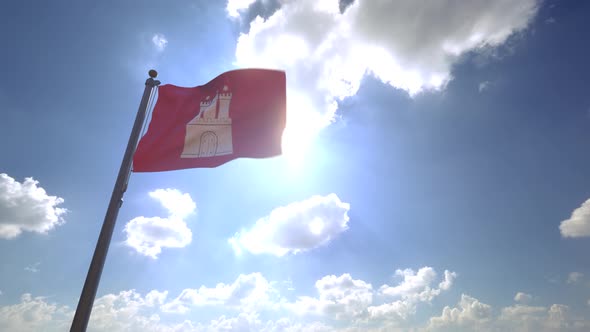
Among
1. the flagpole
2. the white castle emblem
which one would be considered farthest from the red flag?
the flagpole

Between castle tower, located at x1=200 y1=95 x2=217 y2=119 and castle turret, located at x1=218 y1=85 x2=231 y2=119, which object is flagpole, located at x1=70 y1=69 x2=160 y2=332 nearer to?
castle tower, located at x1=200 y1=95 x2=217 y2=119

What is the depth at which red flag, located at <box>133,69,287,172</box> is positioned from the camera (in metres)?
12.5

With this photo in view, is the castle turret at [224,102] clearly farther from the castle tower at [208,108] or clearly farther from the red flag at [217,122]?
the castle tower at [208,108]

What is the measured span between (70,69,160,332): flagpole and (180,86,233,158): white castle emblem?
2113 millimetres

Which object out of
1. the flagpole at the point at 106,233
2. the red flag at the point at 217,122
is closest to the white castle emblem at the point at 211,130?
the red flag at the point at 217,122

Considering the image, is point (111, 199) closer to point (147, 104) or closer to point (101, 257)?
point (101, 257)

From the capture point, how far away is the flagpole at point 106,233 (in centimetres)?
781

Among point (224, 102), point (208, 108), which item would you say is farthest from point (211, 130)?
point (224, 102)

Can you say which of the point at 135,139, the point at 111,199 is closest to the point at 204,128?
the point at 135,139

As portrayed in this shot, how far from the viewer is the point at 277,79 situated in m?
13.8

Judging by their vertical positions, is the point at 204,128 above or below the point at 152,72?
below

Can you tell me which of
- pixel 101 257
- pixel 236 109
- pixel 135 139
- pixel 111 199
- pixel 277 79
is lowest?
pixel 101 257

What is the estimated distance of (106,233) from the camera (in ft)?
28.8

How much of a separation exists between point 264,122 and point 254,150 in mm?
1359
